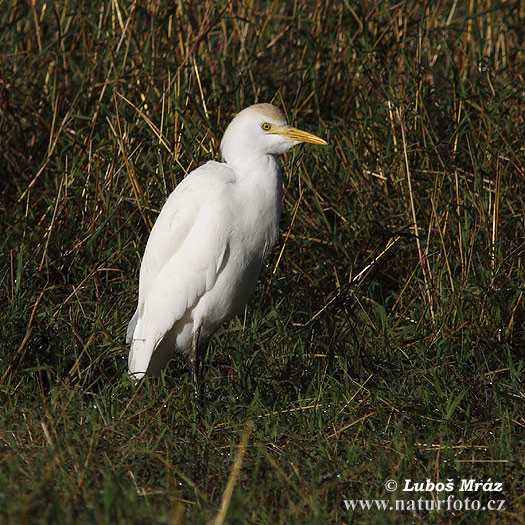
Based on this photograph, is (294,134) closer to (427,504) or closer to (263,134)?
(263,134)

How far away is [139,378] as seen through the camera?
3541mm

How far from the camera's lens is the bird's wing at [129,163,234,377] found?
11.1ft

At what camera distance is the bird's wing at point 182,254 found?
3.39 m

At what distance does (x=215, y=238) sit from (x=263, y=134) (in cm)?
45

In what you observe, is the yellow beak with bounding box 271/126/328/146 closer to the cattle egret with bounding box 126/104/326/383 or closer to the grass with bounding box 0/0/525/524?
the cattle egret with bounding box 126/104/326/383

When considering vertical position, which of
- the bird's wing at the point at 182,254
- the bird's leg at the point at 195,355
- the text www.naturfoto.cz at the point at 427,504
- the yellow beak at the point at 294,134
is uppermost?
the yellow beak at the point at 294,134

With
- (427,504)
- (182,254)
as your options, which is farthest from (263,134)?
(427,504)

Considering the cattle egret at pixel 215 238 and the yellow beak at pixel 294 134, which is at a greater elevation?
the yellow beak at pixel 294 134

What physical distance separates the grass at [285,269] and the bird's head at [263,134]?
72 centimetres

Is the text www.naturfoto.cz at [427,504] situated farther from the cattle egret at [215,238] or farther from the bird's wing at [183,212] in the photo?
the bird's wing at [183,212]

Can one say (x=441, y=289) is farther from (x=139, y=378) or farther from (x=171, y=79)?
(x=171, y=79)

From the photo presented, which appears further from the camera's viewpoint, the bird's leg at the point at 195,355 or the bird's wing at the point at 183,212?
the bird's leg at the point at 195,355

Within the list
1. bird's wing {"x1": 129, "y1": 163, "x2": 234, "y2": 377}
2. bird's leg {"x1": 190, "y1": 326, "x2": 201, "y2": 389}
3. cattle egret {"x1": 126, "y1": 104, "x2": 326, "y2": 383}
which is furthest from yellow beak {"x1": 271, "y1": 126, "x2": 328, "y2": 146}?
bird's leg {"x1": 190, "y1": 326, "x2": 201, "y2": 389}

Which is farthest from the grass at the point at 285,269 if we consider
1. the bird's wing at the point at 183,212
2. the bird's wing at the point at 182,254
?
the bird's wing at the point at 183,212
